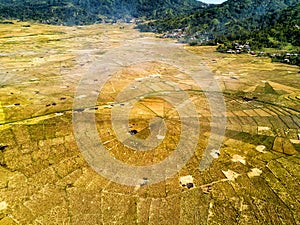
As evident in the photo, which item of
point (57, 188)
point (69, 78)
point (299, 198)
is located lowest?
point (69, 78)

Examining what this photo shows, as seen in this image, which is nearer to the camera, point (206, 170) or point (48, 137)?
point (206, 170)

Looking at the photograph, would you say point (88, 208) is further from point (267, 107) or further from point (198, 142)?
point (267, 107)

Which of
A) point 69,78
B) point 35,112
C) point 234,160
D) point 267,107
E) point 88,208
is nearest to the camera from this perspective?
point 88,208

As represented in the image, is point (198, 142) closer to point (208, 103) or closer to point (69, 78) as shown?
point (208, 103)

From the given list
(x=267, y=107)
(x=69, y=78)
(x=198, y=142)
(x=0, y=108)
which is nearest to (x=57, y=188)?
(x=198, y=142)

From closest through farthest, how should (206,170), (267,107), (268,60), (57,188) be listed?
(57,188) < (206,170) < (267,107) < (268,60)

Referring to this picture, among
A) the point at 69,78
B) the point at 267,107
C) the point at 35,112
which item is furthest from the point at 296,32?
the point at 35,112

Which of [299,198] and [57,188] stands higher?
[299,198]
